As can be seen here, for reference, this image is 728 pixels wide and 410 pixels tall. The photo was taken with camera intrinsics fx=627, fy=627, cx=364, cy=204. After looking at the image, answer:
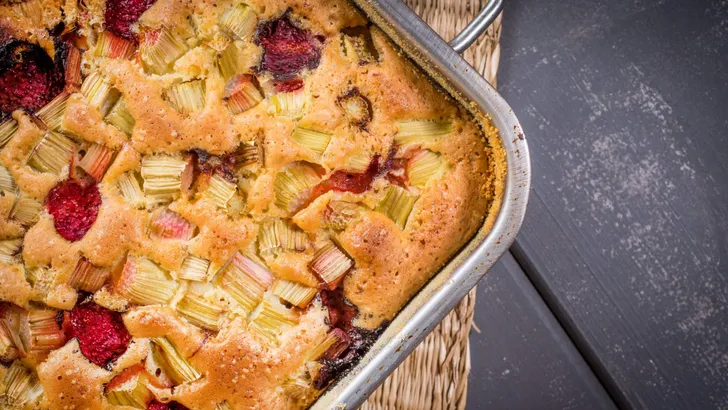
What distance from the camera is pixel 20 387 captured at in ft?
4.61

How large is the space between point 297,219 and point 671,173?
1.18m

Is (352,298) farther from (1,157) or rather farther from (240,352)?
(1,157)

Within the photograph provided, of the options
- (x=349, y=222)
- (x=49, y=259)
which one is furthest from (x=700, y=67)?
(x=49, y=259)

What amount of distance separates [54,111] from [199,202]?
38 centimetres

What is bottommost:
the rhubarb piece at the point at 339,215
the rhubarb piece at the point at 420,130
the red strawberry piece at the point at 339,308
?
the red strawberry piece at the point at 339,308

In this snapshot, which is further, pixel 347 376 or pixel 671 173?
pixel 671 173

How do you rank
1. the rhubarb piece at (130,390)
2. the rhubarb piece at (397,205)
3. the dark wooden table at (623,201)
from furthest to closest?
1. the dark wooden table at (623,201)
2. the rhubarb piece at (397,205)
3. the rhubarb piece at (130,390)

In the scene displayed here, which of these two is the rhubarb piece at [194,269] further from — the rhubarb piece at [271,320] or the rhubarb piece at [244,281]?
the rhubarb piece at [271,320]

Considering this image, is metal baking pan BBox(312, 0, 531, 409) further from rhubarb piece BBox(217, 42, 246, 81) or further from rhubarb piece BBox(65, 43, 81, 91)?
rhubarb piece BBox(65, 43, 81, 91)

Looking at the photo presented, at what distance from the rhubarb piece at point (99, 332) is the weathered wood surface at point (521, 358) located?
1.02 metres

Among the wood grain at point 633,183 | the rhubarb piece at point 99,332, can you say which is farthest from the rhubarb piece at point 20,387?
the wood grain at point 633,183

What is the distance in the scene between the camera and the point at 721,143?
190 centimetres

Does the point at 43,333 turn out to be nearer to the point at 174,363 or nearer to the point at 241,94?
the point at 174,363

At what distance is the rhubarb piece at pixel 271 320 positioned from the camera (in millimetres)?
1442
